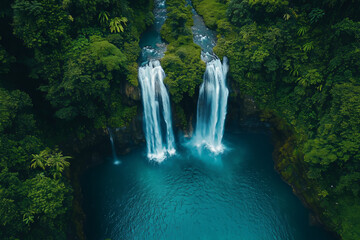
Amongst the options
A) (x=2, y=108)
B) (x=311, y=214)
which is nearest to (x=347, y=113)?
(x=311, y=214)

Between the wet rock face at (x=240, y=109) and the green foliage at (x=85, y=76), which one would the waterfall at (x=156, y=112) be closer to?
the green foliage at (x=85, y=76)

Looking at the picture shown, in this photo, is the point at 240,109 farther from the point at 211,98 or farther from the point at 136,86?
the point at 136,86

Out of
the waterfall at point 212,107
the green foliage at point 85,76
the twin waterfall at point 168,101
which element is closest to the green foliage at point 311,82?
the waterfall at point 212,107

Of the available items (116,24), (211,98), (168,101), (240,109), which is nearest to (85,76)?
(116,24)

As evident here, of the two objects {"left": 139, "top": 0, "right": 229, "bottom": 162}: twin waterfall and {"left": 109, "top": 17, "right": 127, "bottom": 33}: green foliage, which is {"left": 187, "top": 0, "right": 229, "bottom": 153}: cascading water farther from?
{"left": 109, "top": 17, "right": 127, "bottom": 33}: green foliage

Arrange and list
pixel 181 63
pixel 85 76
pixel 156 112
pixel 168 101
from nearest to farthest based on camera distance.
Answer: pixel 85 76 → pixel 181 63 → pixel 168 101 → pixel 156 112

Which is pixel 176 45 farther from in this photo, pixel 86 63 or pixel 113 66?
pixel 86 63
